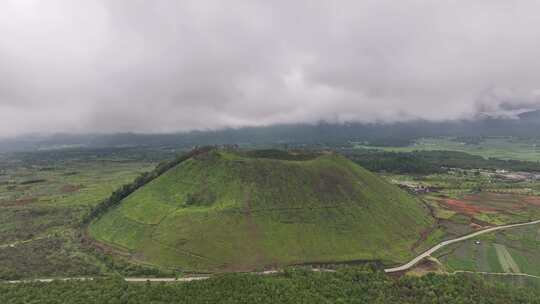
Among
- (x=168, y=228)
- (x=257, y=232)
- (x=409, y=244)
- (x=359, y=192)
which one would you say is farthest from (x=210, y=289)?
(x=359, y=192)

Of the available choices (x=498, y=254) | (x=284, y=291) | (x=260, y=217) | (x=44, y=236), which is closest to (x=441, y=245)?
(x=498, y=254)

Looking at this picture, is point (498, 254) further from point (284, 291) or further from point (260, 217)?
point (260, 217)

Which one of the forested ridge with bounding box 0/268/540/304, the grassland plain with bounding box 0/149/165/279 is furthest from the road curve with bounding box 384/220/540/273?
the grassland plain with bounding box 0/149/165/279

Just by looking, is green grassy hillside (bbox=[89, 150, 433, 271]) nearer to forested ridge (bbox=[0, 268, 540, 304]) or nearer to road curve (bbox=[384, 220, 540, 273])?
road curve (bbox=[384, 220, 540, 273])

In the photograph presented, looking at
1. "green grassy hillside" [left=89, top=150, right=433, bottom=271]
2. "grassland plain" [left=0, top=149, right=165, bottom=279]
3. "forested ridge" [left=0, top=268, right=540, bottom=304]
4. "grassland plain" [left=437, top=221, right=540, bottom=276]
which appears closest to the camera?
"forested ridge" [left=0, top=268, right=540, bottom=304]

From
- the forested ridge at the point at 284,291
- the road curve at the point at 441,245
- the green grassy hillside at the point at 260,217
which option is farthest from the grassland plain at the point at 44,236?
the road curve at the point at 441,245

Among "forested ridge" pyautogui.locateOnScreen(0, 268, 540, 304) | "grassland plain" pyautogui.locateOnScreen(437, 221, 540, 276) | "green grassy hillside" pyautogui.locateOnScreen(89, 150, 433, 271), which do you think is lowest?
"grassland plain" pyautogui.locateOnScreen(437, 221, 540, 276)
